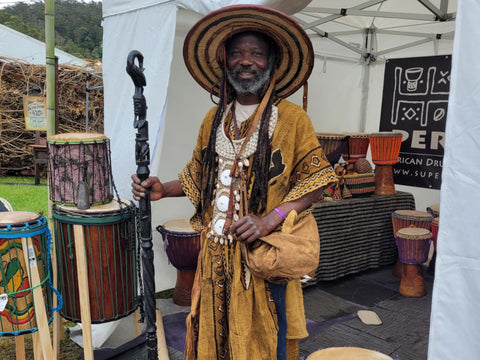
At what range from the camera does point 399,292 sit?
13.2 feet

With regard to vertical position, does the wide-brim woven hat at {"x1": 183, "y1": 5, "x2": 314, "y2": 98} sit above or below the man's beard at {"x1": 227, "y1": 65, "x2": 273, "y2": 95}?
above

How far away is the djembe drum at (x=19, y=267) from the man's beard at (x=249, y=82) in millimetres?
1262

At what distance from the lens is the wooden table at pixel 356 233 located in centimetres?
399

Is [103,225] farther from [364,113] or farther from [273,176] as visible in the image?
[364,113]

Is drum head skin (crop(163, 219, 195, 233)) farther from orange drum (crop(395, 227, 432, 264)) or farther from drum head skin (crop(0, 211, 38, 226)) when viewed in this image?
orange drum (crop(395, 227, 432, 264))

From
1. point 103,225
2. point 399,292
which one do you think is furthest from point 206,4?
point 399,292

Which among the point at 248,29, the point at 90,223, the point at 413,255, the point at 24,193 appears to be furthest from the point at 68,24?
the point at 248,29

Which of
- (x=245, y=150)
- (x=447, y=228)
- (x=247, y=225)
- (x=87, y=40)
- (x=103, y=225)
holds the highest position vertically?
(x=87, y=40)

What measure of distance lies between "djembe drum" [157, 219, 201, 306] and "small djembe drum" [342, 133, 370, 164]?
76.6 inches

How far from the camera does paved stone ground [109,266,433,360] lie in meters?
2.98

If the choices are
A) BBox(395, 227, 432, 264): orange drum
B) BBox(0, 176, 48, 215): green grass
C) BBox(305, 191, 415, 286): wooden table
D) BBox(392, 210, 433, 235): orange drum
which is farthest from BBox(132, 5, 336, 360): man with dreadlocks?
BBox(0, 176, 48, 215): green grass

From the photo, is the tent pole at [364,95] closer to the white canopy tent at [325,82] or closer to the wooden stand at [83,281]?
the white canopy tent at [325,82]

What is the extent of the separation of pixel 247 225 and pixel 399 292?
2959 millimetres

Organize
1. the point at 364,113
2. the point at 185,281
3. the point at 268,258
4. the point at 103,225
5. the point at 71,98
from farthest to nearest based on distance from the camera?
the point at 71,98 < the point at 364,113 < the point at 185,281 < the point at 103,225 < the point at 268,258
